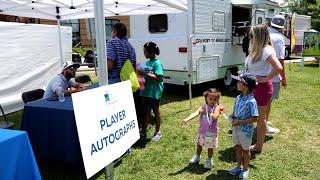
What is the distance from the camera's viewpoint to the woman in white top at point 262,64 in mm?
4309

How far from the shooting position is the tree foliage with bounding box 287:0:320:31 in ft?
80.2

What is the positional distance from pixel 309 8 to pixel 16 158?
27808 mm

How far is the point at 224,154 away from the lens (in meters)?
5.03

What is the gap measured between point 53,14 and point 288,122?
17.8 feet

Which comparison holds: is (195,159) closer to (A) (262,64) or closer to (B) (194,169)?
(B) (194,169)

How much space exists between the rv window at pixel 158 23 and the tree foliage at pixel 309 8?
1843 cm

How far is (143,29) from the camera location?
31.2ft

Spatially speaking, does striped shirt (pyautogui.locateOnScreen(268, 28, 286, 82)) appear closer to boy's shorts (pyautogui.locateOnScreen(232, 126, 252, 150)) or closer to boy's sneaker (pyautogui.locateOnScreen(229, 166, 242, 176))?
boy's shorts (pyautogui.locateOnScreen(232, 126, 252, 150))

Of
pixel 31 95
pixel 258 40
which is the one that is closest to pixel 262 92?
pixel 258 40

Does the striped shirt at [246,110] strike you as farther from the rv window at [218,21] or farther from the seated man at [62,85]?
the rv window at [218,21]

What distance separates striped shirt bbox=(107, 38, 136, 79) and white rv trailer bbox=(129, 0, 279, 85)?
2825 mm

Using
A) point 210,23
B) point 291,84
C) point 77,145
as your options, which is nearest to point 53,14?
point 210,23

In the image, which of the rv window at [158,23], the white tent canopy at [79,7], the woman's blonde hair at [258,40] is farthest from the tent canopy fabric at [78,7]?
the woman's blonde hair at [258,40]

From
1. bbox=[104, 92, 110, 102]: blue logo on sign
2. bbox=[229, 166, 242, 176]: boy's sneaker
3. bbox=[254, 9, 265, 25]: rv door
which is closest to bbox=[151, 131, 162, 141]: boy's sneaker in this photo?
bbox=[229, 166, 242, 176]: boy's sneaker
